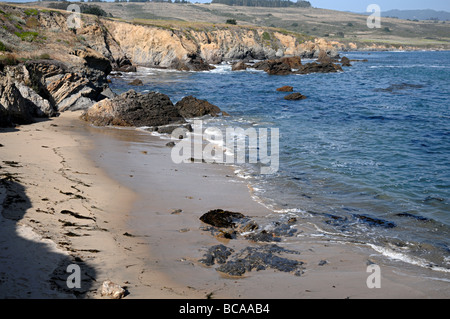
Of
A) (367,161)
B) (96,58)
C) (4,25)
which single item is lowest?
(367,161)

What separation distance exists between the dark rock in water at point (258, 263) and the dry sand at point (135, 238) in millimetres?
146

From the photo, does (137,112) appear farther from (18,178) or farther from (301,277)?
(301,277)

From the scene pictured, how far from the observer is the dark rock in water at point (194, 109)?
2022 centimetres

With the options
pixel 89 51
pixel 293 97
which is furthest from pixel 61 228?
pixel 293 97

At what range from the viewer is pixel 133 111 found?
56.2 ft

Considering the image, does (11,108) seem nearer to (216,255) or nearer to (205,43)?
(216,255)

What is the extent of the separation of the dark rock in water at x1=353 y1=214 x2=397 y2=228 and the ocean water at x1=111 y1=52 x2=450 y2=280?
2 cm

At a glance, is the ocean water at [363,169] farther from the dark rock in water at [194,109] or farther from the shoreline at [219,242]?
the dark rock in water at [194,109]

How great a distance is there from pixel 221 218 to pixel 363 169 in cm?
610

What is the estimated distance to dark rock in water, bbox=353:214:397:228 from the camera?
8205 mm

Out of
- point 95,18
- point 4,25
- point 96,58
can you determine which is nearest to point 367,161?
point 96,58
